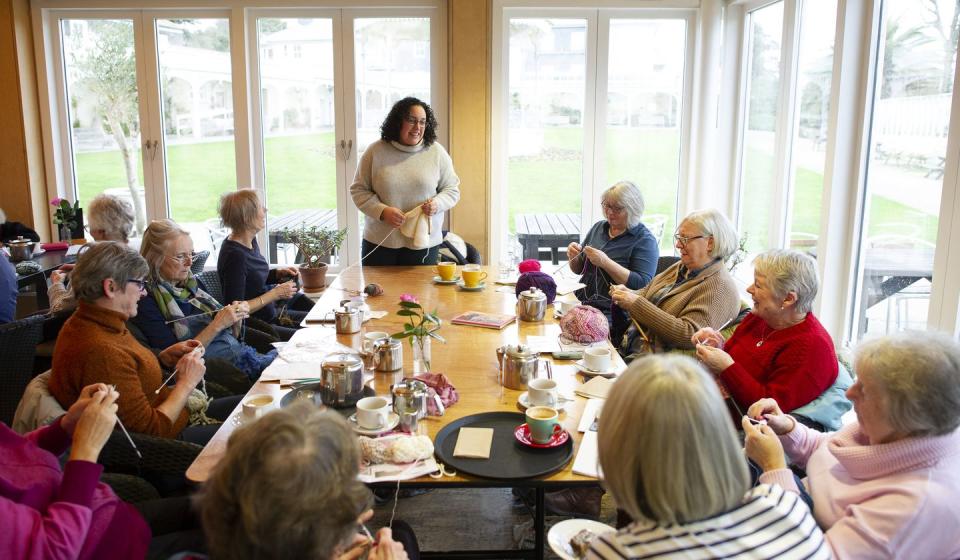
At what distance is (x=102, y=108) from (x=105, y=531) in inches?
184

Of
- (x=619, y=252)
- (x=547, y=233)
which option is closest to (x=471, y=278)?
(x=619, y=252)

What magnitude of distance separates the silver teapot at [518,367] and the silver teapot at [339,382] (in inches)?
16.6

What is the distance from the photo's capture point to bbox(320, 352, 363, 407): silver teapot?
6.40 ft

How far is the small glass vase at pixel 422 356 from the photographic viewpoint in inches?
86.7

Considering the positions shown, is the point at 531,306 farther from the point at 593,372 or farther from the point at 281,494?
the point at 281,494

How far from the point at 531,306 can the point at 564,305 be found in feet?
0.69

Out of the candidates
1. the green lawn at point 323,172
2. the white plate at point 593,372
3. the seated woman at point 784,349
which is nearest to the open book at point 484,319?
the white plate at point 593,372

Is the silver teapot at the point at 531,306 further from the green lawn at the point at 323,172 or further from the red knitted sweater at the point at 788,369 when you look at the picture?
the green lawn at the point at 323,172

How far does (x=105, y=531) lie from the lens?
1493mm

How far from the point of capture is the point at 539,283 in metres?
3.08

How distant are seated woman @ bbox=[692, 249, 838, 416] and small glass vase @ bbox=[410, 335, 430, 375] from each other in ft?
2.80

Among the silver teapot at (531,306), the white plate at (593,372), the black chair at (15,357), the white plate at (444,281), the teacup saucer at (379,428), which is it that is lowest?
the black chair at (15,357)

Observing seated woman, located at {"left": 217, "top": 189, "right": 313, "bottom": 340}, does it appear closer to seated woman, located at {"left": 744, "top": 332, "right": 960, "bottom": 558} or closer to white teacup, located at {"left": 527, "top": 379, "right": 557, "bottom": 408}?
white teacup, located at {"left": 527, "top": 379, "right": 557, "bottom": 408}

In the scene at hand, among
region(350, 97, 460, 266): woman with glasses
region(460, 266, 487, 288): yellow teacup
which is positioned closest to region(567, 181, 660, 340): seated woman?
region(460, 266, 487, 288): yellow teacup
